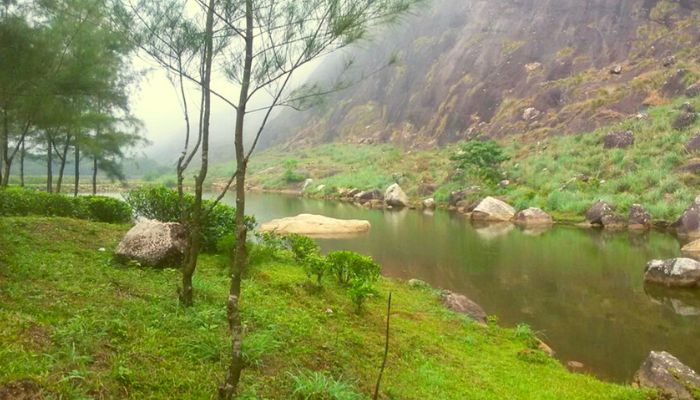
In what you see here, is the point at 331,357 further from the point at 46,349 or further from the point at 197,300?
the point at 46,349

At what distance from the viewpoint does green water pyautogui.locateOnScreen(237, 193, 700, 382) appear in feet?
37.7

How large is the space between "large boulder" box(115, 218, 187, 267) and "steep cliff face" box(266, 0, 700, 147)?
30.6 m

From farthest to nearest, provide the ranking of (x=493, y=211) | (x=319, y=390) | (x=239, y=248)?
1. (x=493, y=211)
2. (x=319, y=390)
3. (x=239, y=248)

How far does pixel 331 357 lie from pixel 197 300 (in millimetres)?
2307

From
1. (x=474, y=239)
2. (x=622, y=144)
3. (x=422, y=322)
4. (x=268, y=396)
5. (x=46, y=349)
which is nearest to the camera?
(x=46, y=349)

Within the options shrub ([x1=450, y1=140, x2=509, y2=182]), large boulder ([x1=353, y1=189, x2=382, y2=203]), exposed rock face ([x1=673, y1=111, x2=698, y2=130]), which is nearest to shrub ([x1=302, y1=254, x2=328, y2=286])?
shrub ([x1=450, y1=140, x2=509, y2=182])

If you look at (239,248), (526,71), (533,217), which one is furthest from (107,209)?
(526,71)

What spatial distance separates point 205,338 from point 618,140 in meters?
41.6

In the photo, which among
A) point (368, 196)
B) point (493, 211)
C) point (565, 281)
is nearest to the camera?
point (565, 281)

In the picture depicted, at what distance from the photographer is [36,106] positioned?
12.1 meters

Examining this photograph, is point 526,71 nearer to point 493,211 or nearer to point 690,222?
point 493,211

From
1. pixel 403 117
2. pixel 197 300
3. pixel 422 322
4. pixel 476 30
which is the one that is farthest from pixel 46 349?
pixel 476 30

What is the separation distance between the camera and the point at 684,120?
3747cm

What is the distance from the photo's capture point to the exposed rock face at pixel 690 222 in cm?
2558
